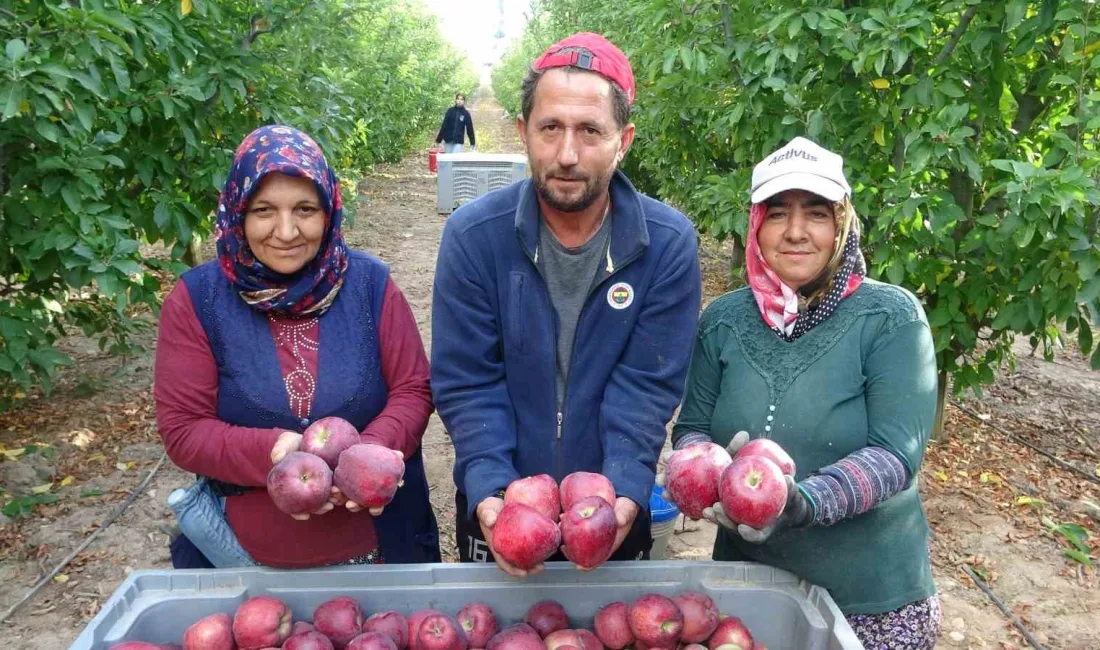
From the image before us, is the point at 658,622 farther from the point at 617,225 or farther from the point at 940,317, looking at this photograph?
the point at 940,317

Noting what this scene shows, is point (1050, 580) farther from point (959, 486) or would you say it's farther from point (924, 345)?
point (924, 345)

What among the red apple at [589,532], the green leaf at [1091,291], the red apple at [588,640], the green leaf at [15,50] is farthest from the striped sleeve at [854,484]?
the green leaf at [15,50]

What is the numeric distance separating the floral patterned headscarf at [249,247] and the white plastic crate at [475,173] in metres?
10.3

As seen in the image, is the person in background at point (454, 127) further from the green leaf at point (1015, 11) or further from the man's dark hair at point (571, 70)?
the man's dark hair at point (571, 70)

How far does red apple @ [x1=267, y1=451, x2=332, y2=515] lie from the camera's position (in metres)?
1.74

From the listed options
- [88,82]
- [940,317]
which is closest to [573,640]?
[88,82]

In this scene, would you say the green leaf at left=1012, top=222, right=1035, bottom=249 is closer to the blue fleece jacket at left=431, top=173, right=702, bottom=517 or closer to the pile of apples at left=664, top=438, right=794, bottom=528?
the blue fleece jacket at left=431, top=173, right=702, bottom=517

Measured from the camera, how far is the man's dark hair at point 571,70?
1908 mm

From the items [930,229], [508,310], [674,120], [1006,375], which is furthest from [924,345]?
[1006,375]

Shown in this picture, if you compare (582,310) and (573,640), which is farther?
(582,310)

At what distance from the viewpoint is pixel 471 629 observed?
1759mm

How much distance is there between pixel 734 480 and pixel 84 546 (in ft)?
11.2

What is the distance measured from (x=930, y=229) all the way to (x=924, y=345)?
72.5 inches

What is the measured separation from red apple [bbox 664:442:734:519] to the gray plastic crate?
0.66 feet
